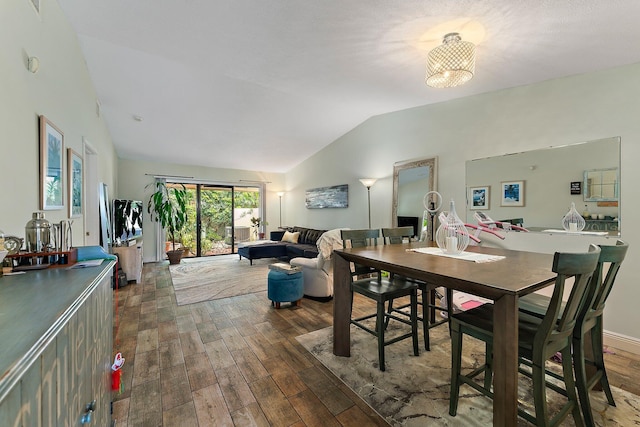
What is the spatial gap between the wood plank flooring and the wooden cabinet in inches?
22.3

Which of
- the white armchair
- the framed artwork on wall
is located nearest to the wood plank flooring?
the white armchair

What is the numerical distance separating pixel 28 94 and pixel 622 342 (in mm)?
4744

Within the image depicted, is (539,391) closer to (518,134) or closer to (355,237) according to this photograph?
(355,237)

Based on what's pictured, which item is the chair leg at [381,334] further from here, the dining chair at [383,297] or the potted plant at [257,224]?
the potted plant at [257,224]

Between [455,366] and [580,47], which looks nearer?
[455,366]

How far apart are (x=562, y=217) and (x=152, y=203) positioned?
7.35m

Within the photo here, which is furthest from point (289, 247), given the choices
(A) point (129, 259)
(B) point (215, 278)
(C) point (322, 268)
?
(A) point (129, 259)

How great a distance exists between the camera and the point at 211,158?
6344 millimetres

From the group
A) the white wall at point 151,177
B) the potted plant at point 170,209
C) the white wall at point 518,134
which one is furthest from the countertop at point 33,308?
the white wall at point 151,177

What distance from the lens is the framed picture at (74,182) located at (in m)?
2.42

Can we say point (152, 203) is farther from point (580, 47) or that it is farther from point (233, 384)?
point (580, 47)

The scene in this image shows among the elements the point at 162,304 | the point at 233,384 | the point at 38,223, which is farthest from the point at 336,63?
the point at 162,304

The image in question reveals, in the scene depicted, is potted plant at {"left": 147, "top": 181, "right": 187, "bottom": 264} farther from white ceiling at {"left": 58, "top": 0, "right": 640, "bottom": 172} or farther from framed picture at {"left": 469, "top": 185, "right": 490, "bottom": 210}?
framed picture at {"left": 469, "top": 185, "right": 490, "bottom": 210}

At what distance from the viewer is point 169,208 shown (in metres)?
6.26
